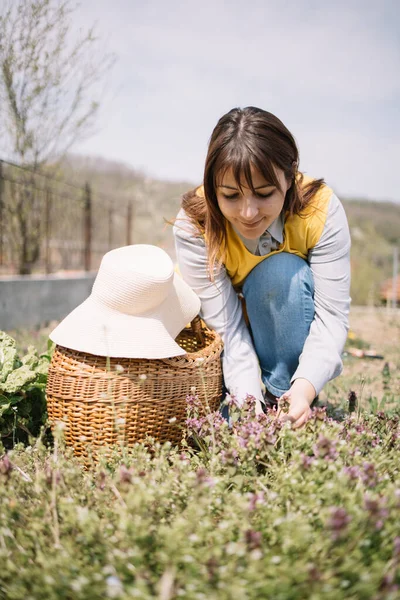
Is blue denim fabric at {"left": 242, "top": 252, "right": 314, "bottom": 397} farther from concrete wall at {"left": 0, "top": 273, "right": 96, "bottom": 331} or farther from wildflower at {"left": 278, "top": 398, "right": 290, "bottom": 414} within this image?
concrete wall at {"left": 0, "top": 273, "right": 96, "bottom": 331}

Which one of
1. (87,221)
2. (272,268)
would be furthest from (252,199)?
(87,221)

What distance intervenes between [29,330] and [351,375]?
3314 millimetres

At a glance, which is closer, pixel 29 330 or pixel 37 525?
pixel 37 525

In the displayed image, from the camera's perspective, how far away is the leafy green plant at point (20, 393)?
2432 millimetres

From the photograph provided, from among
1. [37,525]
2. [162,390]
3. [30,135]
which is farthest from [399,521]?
[30,135]

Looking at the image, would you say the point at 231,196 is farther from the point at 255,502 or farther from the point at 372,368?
the point at 372,368

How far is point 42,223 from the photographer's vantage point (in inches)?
321

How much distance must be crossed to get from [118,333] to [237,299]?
0.83 m

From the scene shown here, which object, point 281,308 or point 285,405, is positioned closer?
point 285,405

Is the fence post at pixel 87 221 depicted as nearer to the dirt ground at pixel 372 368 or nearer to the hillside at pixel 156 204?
the dirt ground at pixel 372 368

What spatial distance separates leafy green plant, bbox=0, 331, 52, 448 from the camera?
2432 mm

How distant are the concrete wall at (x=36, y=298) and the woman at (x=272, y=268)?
350cm

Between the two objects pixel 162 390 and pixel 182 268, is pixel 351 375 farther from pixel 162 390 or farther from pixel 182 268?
pixel 162 390

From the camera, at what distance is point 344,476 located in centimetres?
138
